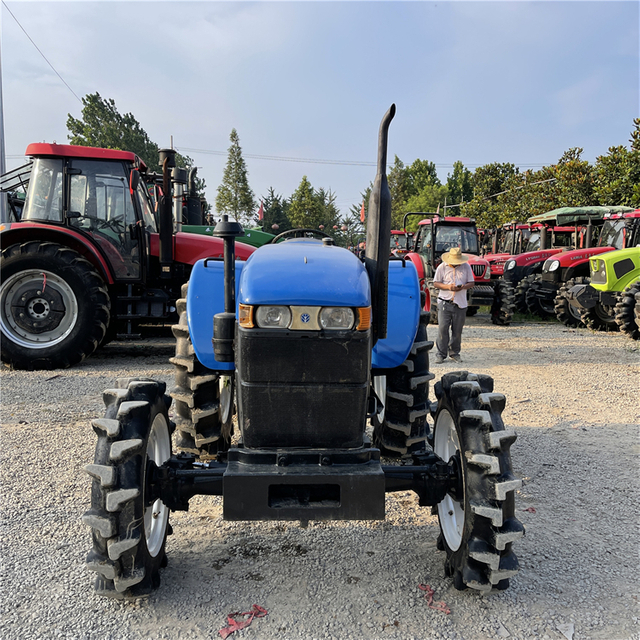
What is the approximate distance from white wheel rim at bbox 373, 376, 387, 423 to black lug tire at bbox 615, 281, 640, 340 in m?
7.66

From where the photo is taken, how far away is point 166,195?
6.64 m

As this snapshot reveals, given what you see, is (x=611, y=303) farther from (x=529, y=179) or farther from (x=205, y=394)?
(x=529, y=179)

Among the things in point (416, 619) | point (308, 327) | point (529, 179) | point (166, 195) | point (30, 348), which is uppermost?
point (529, 179)

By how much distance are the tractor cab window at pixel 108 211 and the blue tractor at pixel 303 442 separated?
4929mm

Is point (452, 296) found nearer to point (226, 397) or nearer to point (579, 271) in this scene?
point (226, 397)

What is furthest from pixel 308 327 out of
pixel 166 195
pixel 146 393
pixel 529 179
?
pixel 529 179

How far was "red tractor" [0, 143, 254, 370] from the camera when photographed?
21.9ft

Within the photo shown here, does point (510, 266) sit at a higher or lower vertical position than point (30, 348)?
higher

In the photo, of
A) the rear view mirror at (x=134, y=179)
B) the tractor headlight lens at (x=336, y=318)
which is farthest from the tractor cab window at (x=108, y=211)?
the tractor headlight lens at (x=336, y=318)

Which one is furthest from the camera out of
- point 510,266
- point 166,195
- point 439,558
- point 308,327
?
point 510,266

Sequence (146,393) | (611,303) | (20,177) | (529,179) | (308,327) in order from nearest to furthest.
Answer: (308,327) → (146,393) → (20,177) → (611,303) → (529,179)

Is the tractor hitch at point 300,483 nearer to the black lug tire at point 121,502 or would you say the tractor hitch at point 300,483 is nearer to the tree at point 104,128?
the black lug tire at point 121,502

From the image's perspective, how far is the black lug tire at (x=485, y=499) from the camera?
218 centimetres

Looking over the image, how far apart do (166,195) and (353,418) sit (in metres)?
5.12
